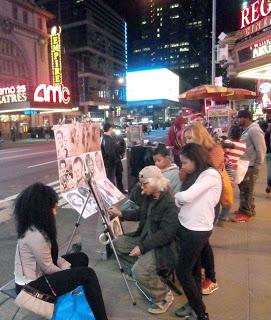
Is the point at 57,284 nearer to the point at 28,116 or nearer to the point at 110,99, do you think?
the point at 28,116

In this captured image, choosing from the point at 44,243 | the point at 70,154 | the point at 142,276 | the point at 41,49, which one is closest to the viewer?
the point at 44,243

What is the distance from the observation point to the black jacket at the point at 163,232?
344 cm

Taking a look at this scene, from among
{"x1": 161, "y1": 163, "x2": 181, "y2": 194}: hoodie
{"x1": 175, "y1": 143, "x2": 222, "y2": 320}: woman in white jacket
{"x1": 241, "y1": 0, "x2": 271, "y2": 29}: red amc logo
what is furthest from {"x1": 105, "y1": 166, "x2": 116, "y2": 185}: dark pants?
{"x1": 175, "y1": 143, "x2": 222, "y2": 320}: woman in white jacket

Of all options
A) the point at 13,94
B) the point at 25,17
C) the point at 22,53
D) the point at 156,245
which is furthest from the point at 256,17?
the point at 25,17

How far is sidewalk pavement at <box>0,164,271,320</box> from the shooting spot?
3.44 meters

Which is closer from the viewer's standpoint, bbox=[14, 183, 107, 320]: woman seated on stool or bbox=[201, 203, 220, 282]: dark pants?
bbox=[14, 183, 107, 320]: woman seated on stool

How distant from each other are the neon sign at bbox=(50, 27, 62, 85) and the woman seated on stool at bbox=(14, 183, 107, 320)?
52.7 meters

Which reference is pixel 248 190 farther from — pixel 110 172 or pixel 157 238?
pixel 110 172

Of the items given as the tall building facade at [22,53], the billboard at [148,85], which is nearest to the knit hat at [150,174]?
the billboard at [148,85]

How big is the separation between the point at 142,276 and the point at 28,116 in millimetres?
46881

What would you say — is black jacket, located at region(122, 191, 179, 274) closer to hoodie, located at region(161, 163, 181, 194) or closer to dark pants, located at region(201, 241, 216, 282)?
dark pants, located at region(201, 241, 216, 282)

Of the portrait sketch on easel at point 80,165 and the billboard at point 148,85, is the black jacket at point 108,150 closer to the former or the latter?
the portrait sketch on easel at point 80,165

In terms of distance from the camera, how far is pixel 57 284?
2.95 meters

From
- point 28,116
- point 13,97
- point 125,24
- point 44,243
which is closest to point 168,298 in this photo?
point 44,243
